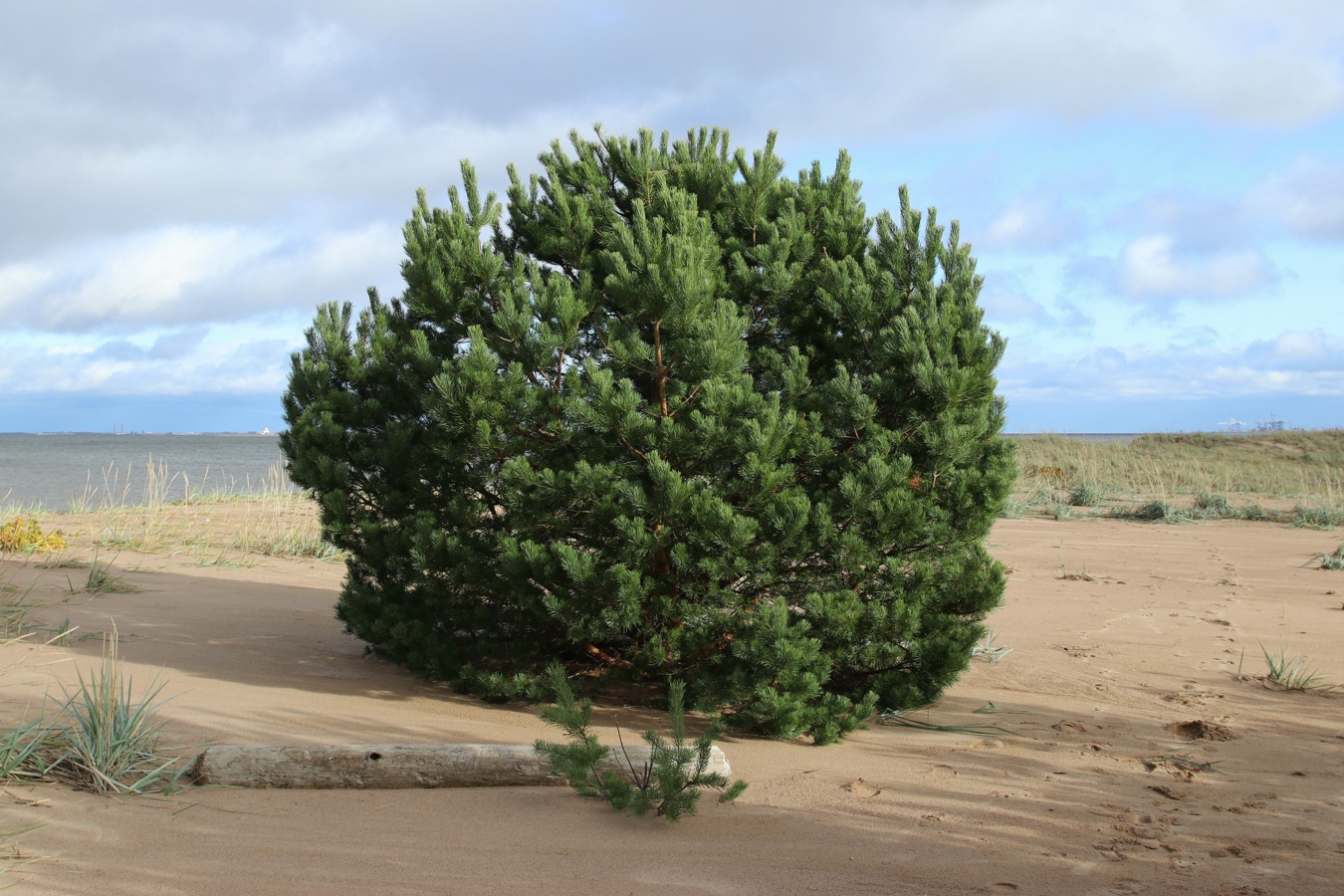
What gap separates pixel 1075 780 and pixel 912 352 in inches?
88.5

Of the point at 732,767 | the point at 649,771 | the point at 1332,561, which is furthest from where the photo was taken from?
the point at 1332,561

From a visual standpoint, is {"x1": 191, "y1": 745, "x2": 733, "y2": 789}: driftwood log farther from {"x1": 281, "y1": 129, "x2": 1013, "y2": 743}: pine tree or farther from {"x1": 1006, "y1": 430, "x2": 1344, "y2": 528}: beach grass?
{"x1": 1006, "y1": 430, "x2": 1344, "y2": 528}: beach grass

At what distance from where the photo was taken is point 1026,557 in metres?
12.2

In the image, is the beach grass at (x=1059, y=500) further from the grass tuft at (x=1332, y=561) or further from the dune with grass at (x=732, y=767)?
the grass tuft at (x=1332, y=561)

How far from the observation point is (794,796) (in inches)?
167

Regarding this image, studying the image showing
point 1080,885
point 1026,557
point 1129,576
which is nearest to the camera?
point 1080,885

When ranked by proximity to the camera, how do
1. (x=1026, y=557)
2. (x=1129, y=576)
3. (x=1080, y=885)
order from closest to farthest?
(x=1080, y=885) → (x=1129, y=576) → (x=1026, y=557)

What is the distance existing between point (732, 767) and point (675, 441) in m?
1.63

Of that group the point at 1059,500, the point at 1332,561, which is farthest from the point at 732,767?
the point at 1059,500

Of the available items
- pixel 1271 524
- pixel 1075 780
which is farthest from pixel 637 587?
pixel 1271 524

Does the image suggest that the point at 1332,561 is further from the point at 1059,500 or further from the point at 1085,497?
the point at 1059,500

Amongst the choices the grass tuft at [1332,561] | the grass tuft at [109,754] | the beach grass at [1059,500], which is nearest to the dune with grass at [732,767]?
the grass tuft at [109,754]

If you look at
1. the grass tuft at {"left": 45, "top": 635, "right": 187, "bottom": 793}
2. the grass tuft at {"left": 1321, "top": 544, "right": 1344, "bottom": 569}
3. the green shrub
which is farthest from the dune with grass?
the green shrub

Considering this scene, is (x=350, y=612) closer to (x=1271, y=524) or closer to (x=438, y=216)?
(x=438, y=216)
